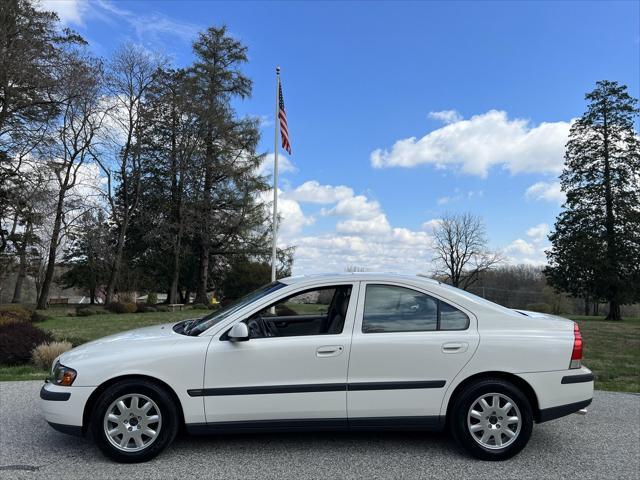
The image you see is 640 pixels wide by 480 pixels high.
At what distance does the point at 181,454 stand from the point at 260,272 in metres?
34.6

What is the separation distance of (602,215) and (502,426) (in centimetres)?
3731

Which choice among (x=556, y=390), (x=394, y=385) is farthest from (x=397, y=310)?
(x=556, y=390)

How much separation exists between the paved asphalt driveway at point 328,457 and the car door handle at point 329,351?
88 cm

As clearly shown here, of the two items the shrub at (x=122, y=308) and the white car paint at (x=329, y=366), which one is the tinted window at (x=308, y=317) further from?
the shrub at (x=122, y=308)

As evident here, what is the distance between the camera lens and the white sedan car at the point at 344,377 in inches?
159

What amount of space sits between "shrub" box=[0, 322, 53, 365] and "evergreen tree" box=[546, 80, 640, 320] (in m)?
35.3

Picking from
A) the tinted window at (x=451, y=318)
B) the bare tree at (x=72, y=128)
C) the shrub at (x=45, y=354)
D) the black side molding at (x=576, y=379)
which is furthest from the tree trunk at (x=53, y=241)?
the black side molding at (x=576, y=379)

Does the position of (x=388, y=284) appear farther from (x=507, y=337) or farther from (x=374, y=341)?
(x=507, y=337)

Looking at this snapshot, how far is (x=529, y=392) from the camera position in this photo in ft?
14.1

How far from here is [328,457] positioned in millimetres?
4156

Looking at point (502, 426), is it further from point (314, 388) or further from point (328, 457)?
point (314, 388)

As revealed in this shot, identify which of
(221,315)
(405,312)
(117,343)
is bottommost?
(117,343)

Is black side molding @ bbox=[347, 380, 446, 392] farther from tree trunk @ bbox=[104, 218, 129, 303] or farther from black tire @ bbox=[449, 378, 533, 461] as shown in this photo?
tree trunk @ bbox=[104, 218, 129, 303]

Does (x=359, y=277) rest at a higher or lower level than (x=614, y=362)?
higher
